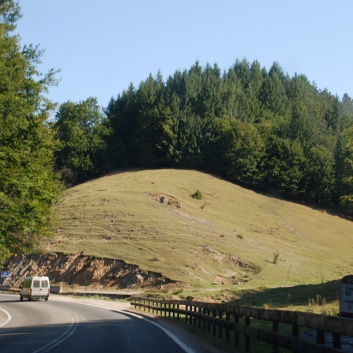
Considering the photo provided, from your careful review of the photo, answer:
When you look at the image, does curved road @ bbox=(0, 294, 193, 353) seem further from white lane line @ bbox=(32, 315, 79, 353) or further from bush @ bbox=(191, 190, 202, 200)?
bush @ bbox=(191, 190, 202, 200)

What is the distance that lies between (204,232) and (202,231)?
392mm

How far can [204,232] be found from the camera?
6988cm

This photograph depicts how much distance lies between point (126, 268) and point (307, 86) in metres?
113

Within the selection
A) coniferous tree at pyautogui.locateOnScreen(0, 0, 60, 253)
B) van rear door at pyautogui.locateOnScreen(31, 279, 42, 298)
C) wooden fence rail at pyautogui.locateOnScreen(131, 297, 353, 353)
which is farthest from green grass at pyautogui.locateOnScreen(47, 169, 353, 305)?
wooden fence rail at pyautogui.locateOnScreen(131, 297, 353, 353)

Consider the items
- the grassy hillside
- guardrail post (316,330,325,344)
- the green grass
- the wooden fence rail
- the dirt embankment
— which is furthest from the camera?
the grassy hillside

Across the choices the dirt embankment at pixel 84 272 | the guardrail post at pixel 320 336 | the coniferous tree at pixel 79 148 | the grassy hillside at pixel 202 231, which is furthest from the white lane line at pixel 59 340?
the coniferous tree at pixel 79 148

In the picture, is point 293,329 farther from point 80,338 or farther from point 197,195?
point 197,195

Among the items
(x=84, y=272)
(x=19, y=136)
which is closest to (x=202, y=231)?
(x=84, y=272)

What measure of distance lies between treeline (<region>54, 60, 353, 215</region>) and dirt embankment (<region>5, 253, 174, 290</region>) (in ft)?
128

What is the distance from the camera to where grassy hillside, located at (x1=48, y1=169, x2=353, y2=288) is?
59312 mm

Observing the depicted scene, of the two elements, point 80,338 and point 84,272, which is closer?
point 80,338

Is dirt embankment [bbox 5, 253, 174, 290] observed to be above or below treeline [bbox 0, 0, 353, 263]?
below

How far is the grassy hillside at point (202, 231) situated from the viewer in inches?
2335

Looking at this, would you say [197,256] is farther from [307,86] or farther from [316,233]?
[307,86]
